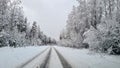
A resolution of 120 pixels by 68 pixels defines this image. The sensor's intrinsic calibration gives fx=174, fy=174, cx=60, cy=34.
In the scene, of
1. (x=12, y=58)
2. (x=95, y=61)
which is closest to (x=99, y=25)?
(x=95, y=61)

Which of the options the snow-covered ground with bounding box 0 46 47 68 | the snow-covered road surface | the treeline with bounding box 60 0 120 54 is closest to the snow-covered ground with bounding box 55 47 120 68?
the snow-covered road surface

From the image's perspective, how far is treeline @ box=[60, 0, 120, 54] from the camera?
19516 millimetres

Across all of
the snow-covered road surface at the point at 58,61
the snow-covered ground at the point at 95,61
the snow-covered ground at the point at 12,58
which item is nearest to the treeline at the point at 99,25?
the snow-covered road surface at the point at 58,61

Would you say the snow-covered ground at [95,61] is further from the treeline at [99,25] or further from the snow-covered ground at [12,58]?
the snow-covered ground at [12,58]

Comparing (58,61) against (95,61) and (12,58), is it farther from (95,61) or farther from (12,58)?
(12,58)

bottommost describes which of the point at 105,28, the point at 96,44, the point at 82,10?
the point at 96,44

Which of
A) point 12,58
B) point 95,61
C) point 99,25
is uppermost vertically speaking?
point 99,25

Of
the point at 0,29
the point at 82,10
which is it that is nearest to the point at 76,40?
the point at 82,10

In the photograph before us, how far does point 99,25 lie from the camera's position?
861 inches

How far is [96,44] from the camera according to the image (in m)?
20.7

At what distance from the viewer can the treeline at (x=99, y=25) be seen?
768 inches

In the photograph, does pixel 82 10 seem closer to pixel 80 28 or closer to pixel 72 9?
pixel 80 28

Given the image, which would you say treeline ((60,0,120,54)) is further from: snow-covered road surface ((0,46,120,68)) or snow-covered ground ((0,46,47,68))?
snow-covered ground ((0,46,47,68))

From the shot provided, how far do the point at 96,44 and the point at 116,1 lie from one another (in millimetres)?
9064
